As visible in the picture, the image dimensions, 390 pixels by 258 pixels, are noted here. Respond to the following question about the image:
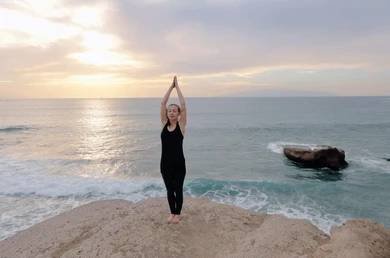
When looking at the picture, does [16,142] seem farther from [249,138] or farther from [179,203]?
[179,203]

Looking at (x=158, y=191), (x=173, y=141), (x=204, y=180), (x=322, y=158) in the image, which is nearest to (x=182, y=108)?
(x=173, y=141)

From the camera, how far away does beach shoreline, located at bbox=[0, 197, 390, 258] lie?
622 cm

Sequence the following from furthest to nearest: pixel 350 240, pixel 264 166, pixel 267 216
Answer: pixel 264 166, pixel 267 216, pixel 350 240

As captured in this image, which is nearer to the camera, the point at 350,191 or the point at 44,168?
the point at 350,191

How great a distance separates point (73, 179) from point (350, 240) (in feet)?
51.6

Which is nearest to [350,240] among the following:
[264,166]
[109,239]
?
[109,239]

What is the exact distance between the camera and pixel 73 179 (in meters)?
18.6

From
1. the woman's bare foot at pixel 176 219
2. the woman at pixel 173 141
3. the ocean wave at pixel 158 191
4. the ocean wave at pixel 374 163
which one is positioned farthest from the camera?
the ocean wave at pixel 374 163

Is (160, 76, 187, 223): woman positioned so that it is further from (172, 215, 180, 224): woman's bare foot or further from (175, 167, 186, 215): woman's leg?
(172, 215, 180, 224): woman's bare foot

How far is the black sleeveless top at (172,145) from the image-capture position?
269 inches

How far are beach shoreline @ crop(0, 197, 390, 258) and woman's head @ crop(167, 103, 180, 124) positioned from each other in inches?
93.2

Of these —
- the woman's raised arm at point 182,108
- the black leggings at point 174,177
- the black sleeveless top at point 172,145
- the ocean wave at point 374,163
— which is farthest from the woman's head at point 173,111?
the ocean wave at point 374,163

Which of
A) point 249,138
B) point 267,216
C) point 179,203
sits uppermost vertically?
point 179,203

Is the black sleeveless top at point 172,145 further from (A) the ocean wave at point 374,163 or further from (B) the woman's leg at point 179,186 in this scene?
(A) the ocean wave at point 374,163
